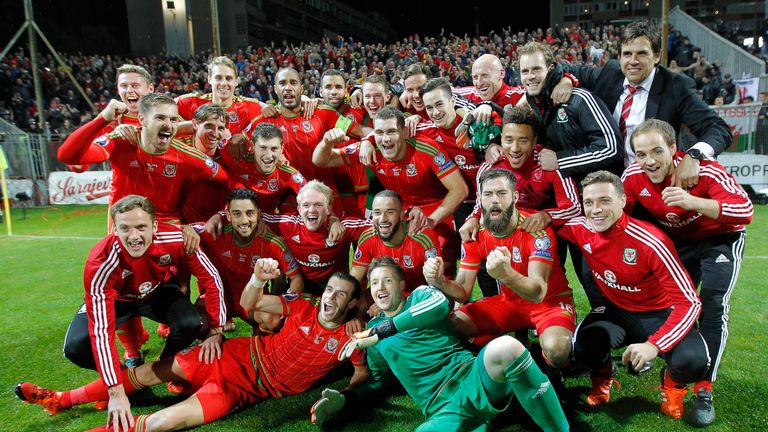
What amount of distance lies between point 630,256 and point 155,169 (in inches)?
142

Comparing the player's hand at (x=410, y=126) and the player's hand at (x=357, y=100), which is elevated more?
the player's hand at (x=357, y=100)

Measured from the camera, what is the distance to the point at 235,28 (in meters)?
36.2

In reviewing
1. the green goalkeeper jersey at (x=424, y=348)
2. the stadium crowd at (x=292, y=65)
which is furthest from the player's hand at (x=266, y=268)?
the stadium crowd at (x=292, y=65)

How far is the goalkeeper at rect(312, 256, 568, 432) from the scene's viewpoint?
8.91ft

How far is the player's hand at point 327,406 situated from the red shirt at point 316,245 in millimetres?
1555

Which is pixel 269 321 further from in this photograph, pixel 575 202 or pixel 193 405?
pixel 575 202

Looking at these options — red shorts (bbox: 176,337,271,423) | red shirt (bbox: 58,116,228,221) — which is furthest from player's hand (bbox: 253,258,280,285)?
red shirt (bbox: 58,116,228,221)

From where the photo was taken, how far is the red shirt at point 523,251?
360cm

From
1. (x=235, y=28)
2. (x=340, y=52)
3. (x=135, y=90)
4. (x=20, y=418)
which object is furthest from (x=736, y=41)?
(x=235, y=28)

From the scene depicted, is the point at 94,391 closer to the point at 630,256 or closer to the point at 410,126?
the point at 410,126

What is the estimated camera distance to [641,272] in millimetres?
3340

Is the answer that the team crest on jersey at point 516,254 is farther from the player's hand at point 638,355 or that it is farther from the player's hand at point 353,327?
the player's hand at point 353,327

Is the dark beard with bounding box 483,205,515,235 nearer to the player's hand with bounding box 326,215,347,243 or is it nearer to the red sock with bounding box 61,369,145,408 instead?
the player's hand with bounding box 326,215,347,243

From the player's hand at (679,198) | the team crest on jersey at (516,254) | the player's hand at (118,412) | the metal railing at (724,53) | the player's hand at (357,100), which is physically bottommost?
the player's hand at (118,412)
